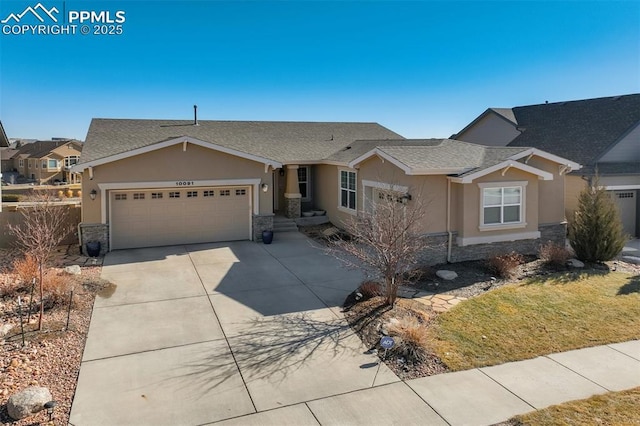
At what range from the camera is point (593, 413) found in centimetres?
606

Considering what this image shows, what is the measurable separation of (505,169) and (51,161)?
193ft

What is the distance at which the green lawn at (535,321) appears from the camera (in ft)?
26.2

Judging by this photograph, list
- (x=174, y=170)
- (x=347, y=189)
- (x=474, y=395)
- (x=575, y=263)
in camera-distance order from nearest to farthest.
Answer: (x=474, y=395), (x=575, y=263), (x=174, y=170), (x=347, y=189)

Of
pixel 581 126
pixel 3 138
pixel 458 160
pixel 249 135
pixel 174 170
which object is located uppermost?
pixel 581 126

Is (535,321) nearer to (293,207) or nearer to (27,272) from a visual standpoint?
(27,272)

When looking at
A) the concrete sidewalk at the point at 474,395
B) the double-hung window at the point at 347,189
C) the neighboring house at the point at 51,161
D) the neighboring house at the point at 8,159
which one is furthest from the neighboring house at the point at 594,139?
the neighboring house at the point at 8,159

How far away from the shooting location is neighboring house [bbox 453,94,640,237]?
18.9 meters

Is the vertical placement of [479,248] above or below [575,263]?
above

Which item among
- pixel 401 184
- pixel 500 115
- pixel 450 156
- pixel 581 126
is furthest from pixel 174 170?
pixel 500 115

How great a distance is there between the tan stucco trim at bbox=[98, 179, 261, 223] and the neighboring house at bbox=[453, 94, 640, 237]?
501 inches

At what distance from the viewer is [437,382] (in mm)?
6848

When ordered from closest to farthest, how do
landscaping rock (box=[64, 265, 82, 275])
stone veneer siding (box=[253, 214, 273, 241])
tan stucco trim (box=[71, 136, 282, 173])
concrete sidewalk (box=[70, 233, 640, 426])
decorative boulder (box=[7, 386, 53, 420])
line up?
decorative boulder (box=[7, 386, 53, 420]), concrete sidewalk (box=[70, 233, 640, 426]), landscaping rock (box=[64, 265, 82, 275]), tan stucco trim (box=[71, 136, 282, 173]), stone veneer siding (box=[253, 214, 273, 241])

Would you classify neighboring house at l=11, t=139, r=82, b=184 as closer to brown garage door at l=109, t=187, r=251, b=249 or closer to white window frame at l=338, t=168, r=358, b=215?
brown garage door at l=109, t=187, r=251, b=249

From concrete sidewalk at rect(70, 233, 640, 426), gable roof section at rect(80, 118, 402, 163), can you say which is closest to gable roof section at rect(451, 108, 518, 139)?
gable roof section at rect(80, 118, 402, 163)
